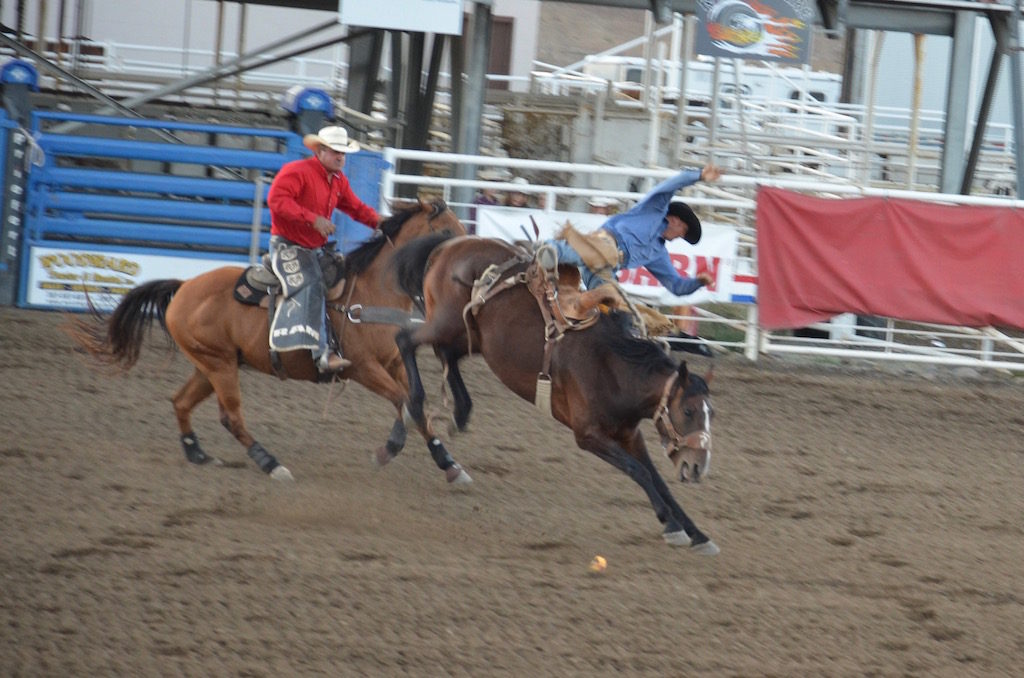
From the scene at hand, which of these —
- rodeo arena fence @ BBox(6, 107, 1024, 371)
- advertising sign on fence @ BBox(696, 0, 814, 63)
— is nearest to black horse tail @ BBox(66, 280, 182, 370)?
rodeo arena fence @ BBox(6, 107, 1024, 371)

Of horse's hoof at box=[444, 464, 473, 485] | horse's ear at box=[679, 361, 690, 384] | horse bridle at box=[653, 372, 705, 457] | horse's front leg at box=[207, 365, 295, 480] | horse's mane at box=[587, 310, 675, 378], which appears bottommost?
horse's hoof at box=[444, 464, 473, 485]

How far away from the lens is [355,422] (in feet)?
27.3

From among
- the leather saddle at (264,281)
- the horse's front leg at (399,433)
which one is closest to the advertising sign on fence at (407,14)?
the leather saddle at (264,281)

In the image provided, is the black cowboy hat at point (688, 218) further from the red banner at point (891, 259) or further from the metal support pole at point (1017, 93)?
the metal support pole at point (1017, 93)

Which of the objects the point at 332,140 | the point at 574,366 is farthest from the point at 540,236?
the point at 574,366

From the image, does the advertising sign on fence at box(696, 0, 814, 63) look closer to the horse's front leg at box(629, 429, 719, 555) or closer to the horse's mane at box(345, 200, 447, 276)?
the horse's mane at box(345, 200, 447, 276)

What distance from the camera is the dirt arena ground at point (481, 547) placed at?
4414 millimetres

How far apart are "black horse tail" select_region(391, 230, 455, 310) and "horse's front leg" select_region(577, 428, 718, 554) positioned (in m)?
1.49

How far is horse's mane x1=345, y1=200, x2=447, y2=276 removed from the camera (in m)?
7.04

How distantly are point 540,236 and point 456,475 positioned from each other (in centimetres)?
444

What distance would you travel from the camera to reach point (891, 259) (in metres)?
10.5

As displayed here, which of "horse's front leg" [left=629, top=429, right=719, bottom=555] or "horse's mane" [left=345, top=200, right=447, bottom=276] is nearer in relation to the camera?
"horse's front leg" [left=629, top=429, right=719, bottom=555]

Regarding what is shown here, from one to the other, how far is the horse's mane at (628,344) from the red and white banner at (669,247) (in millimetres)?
4714

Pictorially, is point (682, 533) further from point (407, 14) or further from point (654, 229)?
point (407, 14)
